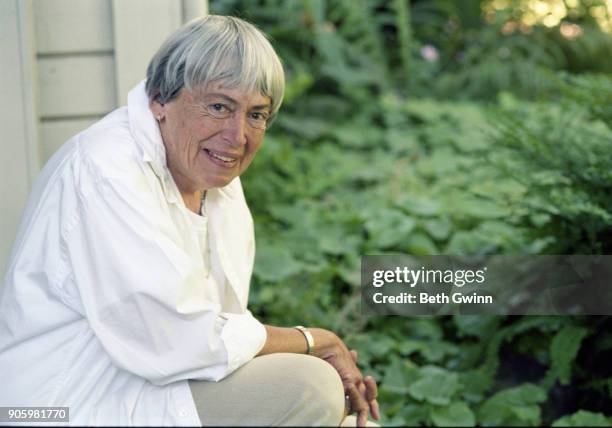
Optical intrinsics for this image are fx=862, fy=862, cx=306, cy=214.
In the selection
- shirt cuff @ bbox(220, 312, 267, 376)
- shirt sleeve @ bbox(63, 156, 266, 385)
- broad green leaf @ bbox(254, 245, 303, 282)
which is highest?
shirt sleeve @ bbox(63, 156, 266, 385)

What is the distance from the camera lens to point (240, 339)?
1948mm

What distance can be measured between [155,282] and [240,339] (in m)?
0.24

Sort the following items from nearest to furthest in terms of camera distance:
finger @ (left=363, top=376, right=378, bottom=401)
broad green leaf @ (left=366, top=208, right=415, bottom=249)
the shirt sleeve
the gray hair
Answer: the shirt sleeve → the gray hair → finger @ (left=363, top=376, right=378, bottom=401) → broad green leaf @ (left=366, top=208, right=415, bottom=249)

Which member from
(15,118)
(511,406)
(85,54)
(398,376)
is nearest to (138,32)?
(85,54)

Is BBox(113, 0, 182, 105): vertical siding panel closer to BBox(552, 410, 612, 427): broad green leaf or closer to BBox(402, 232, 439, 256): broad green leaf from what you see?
BBox(402, 232, 439, 256): broad green leaf

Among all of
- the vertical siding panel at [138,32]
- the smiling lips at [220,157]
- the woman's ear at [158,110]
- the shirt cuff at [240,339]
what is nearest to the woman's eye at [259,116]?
the smiling lips at [220,157]

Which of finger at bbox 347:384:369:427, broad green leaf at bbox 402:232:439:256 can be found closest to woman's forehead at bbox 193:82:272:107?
finger at bbox 347:384:369:427

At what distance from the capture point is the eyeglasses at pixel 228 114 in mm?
2074

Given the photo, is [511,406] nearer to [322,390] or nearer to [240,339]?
[322,390]

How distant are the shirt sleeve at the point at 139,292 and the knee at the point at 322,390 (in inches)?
6.9

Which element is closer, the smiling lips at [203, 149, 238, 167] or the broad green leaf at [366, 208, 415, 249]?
the smiling lips at [203, 149, 238, 167]

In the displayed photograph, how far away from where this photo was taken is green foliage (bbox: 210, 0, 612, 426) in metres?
3.27

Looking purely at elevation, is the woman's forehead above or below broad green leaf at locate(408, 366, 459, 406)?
above

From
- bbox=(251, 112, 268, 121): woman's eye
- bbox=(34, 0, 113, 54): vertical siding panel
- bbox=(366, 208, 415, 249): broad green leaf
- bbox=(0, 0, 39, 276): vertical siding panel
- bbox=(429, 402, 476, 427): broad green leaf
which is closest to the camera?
bbox=(251, 112, 268, 121): woman's eye
